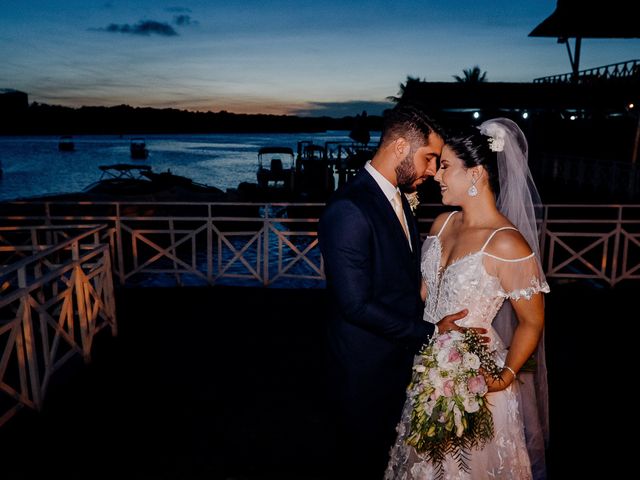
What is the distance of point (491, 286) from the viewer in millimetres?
2549

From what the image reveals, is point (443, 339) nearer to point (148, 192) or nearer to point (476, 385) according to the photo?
point (476, 385)

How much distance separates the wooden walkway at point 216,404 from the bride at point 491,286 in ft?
2.94

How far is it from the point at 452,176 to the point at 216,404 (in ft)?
9.67

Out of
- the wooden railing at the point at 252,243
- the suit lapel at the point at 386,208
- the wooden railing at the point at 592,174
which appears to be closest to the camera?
the suit lapel at the point at 386,208

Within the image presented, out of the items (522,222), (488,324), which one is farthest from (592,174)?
(488,324)

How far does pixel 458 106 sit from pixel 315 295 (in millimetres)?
11394

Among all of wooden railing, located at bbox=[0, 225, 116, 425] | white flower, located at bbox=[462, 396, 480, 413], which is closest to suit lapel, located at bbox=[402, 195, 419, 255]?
white flower, located at bbox=[462, 396, 480, 413]

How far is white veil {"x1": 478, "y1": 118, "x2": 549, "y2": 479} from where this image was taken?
2.86 metres

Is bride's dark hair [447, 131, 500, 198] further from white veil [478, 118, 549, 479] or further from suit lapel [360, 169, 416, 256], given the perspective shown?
suit lapel [360, 169, 416, 256]

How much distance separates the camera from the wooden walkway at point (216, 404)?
349 centimetres

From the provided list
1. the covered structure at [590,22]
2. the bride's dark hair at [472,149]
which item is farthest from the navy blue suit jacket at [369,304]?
the covered structure at [590,22]

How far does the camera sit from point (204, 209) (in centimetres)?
1853

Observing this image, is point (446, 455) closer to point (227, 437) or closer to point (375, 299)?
point (375, 299)

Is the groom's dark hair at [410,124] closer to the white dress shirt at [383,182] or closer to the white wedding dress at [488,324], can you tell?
the white dress shirt at [383,182]
